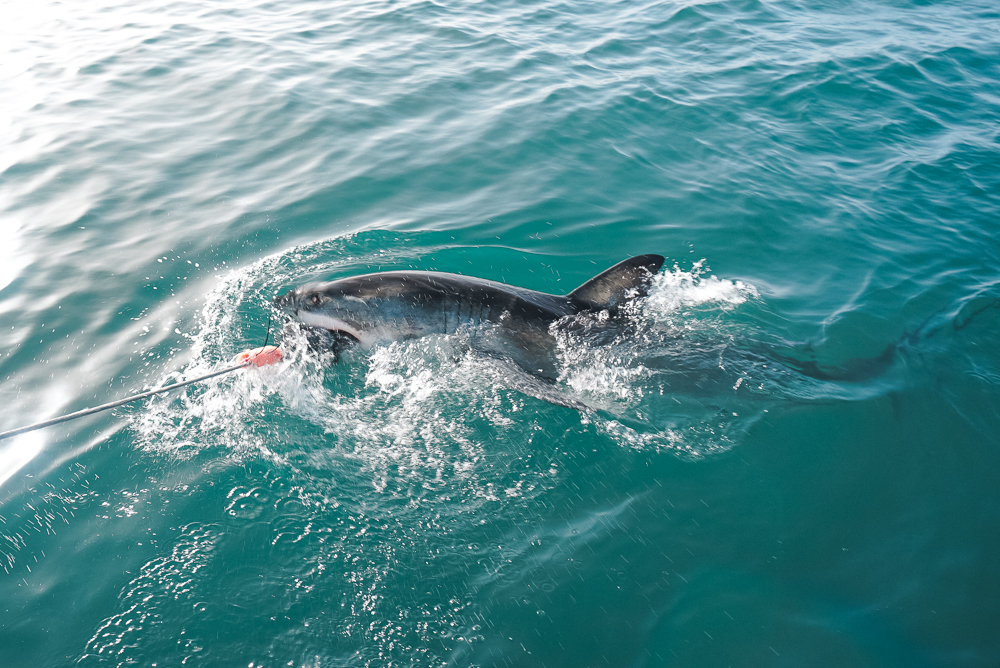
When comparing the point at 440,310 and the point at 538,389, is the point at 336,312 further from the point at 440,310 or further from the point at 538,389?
the point at 538,389

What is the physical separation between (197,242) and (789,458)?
319 inches

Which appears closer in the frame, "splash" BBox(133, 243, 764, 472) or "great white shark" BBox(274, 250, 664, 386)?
"splash" BBox(133, 243, 764, 472)

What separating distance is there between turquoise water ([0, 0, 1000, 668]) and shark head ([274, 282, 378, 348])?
1.08 feet

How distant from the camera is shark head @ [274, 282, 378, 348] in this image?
19.3ft

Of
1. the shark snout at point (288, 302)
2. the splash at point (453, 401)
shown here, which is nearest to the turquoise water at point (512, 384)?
the splash at point (453, 401)

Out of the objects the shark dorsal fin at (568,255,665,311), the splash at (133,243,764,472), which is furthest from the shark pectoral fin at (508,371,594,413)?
the shark dorsal fin at (568,255,665,311)

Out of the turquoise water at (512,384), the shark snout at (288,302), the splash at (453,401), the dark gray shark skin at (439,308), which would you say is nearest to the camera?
the turquoise water at (512,384)

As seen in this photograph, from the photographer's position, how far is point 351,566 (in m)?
4.60

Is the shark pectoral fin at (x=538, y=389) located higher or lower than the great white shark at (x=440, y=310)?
lower

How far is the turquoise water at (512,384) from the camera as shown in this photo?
4398 mm

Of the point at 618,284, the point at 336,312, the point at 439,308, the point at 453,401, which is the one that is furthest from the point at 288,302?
the point at 618,284

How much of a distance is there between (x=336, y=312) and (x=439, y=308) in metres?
1.04

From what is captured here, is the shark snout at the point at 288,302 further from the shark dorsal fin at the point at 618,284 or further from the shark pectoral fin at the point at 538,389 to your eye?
the shark dorsal fin at the point at 618,284

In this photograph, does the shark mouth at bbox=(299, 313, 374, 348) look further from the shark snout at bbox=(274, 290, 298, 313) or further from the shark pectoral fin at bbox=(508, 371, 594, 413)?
the shark pectoral fin at bbox=(508, 371, 594, 413)
